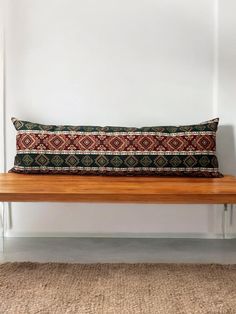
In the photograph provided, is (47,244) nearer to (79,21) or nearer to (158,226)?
(158,226)

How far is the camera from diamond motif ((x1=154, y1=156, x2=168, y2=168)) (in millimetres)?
2791

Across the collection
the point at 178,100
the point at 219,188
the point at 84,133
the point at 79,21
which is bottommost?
the point at 219,188

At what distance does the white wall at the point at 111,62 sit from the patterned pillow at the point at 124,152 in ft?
0.87

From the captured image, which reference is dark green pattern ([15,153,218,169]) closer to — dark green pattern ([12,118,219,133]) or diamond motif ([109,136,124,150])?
diamond motif ([109,136,124,150])

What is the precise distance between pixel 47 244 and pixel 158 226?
2.70ft

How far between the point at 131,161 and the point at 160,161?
7.7 inches

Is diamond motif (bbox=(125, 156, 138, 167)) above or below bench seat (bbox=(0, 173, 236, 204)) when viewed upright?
above

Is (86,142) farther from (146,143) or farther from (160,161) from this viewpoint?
(160,161)

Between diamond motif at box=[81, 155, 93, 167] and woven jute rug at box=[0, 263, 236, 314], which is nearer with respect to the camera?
woven jute rug at box=[0, 263, 236, 314]

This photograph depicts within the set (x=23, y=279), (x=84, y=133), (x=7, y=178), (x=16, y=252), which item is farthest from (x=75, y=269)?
(x=84, y=133)

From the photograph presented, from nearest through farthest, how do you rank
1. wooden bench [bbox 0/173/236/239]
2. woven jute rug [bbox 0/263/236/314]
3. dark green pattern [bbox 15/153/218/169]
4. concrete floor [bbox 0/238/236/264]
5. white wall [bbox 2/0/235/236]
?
woven jute rug [bbox 0/263/236/314]
wooden bench [bbox 0/173/236/239]
concrete floor [bbox 0/238/236/264]
dark green pattern [bbox 15/153/218/169]
white wall [bbox 2/0/235/236]

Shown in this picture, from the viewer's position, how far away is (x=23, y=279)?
2.22 m

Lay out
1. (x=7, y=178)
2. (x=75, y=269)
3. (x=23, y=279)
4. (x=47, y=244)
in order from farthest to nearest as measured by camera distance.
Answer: (x=47, y=244)
(x=7, y=178)
(x=75, y=269)
(x=23, y=279)

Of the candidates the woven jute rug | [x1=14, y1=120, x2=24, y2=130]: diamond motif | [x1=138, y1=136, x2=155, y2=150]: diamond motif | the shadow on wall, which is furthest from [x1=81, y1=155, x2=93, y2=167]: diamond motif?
the shadow on wall
